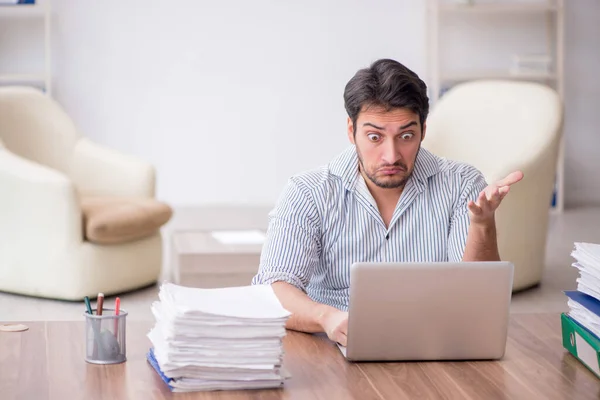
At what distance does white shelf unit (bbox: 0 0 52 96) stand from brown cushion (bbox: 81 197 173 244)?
87.7 inches

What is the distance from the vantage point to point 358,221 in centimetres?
229

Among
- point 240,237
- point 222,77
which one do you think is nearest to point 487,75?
point 222,77

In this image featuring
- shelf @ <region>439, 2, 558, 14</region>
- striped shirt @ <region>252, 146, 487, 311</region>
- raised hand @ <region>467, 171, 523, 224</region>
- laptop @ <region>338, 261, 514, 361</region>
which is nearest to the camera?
laptop @ <region>338, 261, 514, 361</region>

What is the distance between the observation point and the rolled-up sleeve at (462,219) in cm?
229

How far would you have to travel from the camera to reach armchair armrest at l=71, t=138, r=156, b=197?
15.3 feet

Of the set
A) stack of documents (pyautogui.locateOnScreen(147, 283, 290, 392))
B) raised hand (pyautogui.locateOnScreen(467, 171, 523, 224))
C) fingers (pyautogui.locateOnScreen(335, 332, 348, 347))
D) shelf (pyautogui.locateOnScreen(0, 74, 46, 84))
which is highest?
shelf (pyautogui.locateOnScreen(0, 74, 46, 84))

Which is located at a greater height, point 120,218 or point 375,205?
point 375,205

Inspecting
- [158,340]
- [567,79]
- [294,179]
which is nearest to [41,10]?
[567,79]

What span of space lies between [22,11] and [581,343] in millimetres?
5582

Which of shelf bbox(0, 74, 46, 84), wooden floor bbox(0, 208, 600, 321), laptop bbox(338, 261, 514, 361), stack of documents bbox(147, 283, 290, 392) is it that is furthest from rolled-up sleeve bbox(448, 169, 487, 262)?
shelf bbox(0, 74, 46, 84)

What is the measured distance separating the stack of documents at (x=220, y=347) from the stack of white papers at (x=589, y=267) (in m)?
0.58

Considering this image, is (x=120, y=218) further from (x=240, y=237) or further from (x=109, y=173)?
(x=240, y=237)

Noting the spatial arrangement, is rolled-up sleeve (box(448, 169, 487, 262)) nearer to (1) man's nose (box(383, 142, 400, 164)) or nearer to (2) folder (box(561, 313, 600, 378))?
(1) man's nose (box(383, 142, 400, 164))

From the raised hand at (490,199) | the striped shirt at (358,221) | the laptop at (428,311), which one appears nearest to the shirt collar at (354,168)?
the striped shirt at (358,221)
